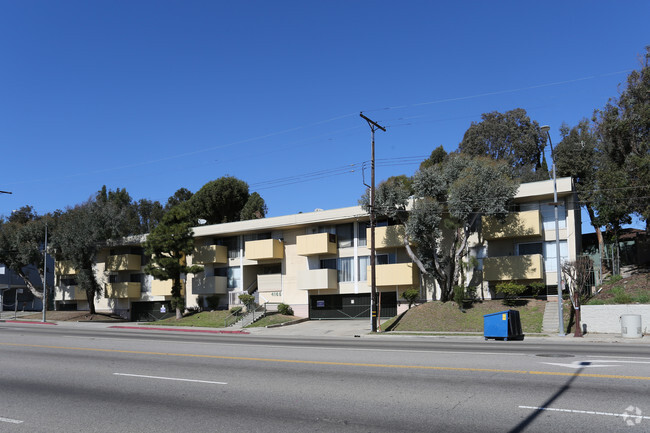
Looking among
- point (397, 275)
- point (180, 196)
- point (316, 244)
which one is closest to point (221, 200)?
point (180, 196)

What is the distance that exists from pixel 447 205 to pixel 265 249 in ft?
51.0

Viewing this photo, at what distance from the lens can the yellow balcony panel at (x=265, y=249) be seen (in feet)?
137

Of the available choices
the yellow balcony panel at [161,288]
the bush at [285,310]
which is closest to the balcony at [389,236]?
the bush at [285,310]

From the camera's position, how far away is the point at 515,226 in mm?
32250

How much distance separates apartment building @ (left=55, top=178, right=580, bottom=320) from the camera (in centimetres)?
3250

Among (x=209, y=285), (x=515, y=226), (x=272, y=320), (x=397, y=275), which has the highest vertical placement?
(x=515, y=226)

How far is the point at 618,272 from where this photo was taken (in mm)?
35219

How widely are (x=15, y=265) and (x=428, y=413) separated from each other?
51.4 metres

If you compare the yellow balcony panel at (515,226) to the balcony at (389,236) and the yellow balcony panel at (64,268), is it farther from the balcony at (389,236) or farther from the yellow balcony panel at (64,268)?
the yellow balcony panel at (64,268)

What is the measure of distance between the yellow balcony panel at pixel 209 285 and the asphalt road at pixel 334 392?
92.0 feet

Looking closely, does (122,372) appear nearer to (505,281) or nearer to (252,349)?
(252,349)

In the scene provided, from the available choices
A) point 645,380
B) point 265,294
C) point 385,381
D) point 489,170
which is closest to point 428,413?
point 385,381

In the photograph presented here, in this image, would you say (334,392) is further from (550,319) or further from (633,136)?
(633,136)

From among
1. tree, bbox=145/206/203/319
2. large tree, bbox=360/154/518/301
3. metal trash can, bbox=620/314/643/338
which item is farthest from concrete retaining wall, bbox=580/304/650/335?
tree, bbox=145/206/203/319
